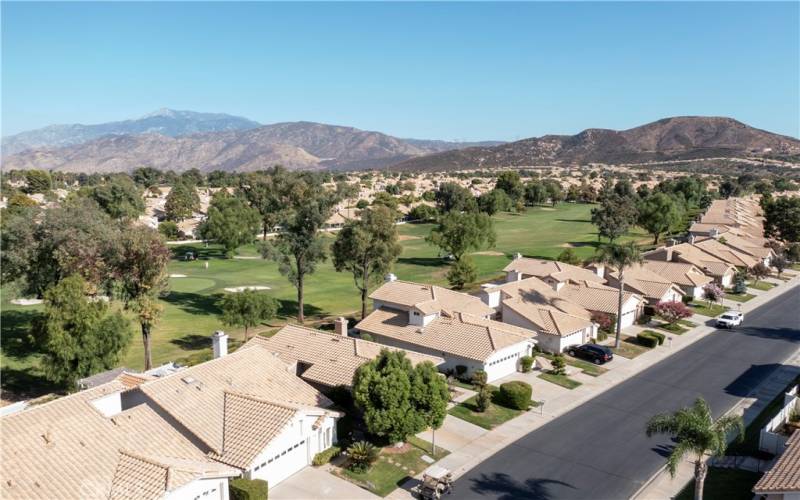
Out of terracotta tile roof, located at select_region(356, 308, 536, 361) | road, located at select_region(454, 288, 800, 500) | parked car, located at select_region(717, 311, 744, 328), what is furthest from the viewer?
parked car, located at select_region(717, 311, 744, 328)

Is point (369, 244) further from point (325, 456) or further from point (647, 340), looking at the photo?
point (325, 456)

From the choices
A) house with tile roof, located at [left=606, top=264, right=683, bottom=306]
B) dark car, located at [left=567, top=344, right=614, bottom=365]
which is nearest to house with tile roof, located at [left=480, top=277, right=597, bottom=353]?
dark car, located at [left=567, top=344, right=614, bottom=365]

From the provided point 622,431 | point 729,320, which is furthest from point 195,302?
point 729,320

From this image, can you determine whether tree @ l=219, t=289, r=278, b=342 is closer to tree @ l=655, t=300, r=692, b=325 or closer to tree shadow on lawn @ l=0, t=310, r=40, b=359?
tree shadow on lawn @ l=0, t=310, r=40, b=359

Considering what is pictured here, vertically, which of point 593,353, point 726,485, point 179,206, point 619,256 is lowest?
point 593,353

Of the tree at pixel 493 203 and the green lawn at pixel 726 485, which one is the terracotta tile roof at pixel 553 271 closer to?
the green lawn at pixel 726 485

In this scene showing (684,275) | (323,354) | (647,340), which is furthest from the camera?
(684,275)

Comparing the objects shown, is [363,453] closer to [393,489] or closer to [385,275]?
[393,489]
